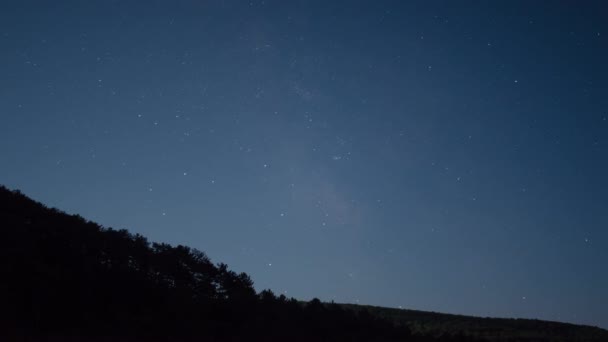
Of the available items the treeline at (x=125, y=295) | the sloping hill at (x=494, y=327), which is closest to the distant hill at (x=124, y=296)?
the treeline at (x=125, y=295)

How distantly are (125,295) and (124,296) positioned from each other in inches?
3.7

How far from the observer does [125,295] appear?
55.6 feet

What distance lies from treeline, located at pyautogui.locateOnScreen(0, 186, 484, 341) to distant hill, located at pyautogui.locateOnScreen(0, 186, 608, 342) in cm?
4

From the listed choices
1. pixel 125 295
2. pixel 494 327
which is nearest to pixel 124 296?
pixel 125 295

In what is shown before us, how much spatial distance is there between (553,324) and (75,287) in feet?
182

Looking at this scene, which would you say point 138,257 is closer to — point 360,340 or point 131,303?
point 131,303

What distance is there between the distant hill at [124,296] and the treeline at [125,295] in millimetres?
38

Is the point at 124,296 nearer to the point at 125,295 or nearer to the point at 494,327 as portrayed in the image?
the point at 125,295

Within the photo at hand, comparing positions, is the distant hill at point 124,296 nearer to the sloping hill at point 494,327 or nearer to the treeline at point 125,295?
the treeline at point 125,295

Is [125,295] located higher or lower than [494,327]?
lower

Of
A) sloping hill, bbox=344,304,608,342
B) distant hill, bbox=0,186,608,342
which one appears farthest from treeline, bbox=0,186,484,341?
sloping hill, bbox=344,304,608,342

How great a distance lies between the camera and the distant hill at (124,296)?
13555 millimetres

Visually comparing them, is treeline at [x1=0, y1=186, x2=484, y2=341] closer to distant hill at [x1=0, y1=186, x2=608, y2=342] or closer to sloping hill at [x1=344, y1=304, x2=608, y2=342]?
distant hill at [x1=0, y1=186, x2=608, y2=342]

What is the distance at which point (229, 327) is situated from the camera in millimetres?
16547
